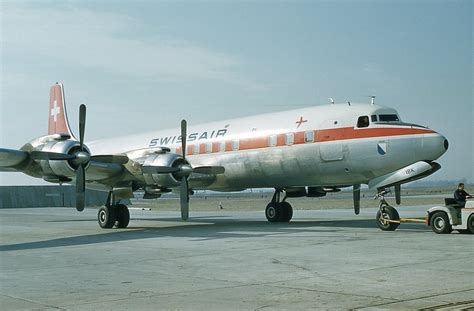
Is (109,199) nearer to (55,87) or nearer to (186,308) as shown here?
(55,87)

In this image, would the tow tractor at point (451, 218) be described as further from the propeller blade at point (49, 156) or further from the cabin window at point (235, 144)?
the propeller blade at point (49, 156)

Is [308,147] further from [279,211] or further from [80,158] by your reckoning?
[80,158]

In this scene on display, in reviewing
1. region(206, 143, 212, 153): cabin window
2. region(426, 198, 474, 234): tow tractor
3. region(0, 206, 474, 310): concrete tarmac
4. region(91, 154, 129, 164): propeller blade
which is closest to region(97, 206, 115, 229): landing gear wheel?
region(91, 154, 129, 164): propeller blade

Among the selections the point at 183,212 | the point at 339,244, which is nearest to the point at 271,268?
the point at 339,244

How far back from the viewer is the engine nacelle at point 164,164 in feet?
65.1

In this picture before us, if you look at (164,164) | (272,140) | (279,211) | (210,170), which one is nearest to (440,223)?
(272,140)

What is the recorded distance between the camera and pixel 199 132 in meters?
23.9

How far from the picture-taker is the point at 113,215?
21250 millimetres

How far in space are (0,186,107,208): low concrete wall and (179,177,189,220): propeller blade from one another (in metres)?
40.7

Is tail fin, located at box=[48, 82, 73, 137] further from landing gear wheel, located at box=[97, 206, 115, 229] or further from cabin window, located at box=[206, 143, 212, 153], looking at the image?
cabin window, located at box=[206, 143, 212, 153]

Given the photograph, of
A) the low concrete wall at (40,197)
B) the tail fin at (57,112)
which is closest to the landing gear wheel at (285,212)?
the tail fin at (57,112)

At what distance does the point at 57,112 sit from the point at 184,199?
10.5m

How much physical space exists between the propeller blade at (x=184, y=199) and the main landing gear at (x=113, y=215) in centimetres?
287

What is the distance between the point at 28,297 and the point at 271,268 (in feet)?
13.5
